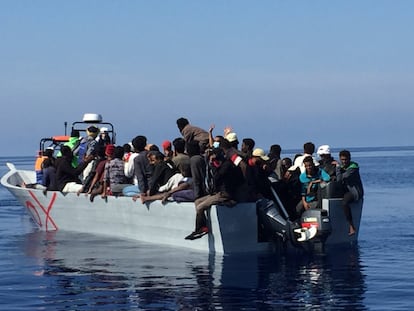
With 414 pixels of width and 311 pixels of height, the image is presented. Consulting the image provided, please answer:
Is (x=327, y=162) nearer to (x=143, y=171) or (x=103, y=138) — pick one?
(x=143, y=171)

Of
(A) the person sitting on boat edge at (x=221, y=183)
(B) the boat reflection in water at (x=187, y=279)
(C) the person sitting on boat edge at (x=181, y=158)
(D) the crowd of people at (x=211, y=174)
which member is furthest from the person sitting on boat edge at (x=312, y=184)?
(C) the person sitting on boat edge at (x=181, y=158)

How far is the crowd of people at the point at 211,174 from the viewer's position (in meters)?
15.1

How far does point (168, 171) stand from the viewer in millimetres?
16297

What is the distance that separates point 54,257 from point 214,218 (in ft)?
9.23

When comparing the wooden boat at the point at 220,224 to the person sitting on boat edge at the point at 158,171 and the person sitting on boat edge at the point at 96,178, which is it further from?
the person sitting on boat edge at the point at 158,171

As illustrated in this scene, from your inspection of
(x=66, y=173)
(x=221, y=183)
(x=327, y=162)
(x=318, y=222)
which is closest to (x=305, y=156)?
(x=327, y=162)

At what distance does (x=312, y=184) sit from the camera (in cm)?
1611

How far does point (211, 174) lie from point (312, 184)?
196cm

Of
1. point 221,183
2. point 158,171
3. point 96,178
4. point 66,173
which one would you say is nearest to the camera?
point 221,183

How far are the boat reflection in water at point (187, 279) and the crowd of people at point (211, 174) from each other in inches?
36.6

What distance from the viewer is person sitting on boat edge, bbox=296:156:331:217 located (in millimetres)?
16078

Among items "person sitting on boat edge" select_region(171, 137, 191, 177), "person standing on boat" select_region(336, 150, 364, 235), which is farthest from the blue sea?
"person sitting on boat edge" select_region(171, 137, 191, 177)

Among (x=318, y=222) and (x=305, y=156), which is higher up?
(x=305, y=156)

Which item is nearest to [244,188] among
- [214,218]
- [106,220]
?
[214,218]
